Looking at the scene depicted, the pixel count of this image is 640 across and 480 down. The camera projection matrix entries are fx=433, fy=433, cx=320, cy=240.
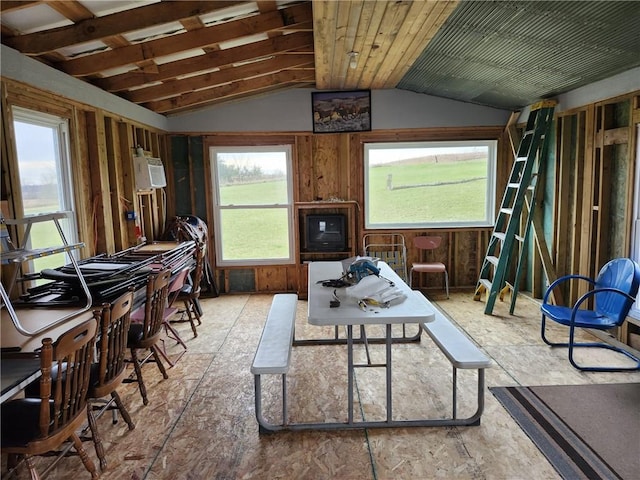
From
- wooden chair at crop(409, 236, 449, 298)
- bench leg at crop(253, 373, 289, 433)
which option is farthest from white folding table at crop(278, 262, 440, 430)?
wooden chair at crop(409, 236, 449, 298)

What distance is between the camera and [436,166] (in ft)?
20.5

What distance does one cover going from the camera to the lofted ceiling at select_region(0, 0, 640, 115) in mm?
2977

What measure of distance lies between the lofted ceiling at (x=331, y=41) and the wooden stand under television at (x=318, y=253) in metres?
1.82

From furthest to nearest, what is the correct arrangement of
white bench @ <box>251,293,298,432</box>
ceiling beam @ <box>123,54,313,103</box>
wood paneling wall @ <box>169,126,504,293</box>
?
wood paneling wall @ <box>169,126,504,293</box>
ceiling beam @ <box>123,54,313,103</box>
white bench @ <box>251,293,298,432</box>

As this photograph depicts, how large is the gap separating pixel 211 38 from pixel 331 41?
102cm

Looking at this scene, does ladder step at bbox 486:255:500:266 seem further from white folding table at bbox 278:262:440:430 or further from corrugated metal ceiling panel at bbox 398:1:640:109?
white folding table at bbox 278:262:440:430

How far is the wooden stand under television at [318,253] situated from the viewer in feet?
20.3

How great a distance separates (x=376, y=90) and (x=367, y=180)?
125cm

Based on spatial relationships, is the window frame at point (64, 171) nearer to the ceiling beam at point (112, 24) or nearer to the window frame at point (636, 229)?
the ceiling beam at point (112, 24)

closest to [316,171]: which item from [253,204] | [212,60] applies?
[253,204]

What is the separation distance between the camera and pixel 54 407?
1.99 m

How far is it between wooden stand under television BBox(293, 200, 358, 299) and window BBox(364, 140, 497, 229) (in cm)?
24

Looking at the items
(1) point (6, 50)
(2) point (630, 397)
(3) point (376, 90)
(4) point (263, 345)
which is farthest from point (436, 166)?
(1) point (6, 50)

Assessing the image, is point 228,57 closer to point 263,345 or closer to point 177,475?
point 263,345
